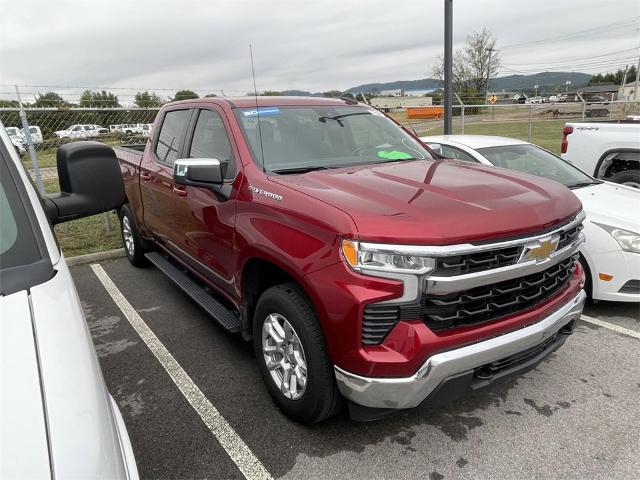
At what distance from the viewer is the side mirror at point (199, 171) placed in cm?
293

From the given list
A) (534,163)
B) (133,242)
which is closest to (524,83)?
(534,163)

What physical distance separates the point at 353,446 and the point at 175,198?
2.51m

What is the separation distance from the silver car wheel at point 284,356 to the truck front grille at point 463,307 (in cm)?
54

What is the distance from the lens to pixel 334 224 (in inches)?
88.0

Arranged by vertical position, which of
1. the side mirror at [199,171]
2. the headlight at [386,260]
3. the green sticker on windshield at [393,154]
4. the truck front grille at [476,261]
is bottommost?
the truck front grille at [476,261]

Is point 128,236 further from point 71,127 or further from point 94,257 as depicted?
point 71,127

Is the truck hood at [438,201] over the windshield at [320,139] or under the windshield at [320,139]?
under

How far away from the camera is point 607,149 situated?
650 centimetres

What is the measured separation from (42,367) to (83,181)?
1.00 meters

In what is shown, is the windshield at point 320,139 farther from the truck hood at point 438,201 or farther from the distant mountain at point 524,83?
the distant mountain at point 524,83

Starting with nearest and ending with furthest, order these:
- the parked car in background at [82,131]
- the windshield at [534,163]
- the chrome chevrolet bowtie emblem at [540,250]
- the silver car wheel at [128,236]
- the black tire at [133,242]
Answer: the chrome chevrolet bowtie emblem at [540,250] < the windshield at [534,163] < the black tire at [133,242] < the silver car wheel at [128,236] < the parked car in background at [82,131]

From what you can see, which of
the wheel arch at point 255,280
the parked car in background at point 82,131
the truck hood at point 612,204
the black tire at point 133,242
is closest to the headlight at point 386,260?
the wheel arch at point 255,280

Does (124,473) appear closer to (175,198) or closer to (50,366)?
(50,366)

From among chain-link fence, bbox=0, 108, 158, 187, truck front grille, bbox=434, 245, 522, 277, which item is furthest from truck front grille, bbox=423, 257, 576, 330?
chain-link fence, bbox=0, 108, 158, 187
